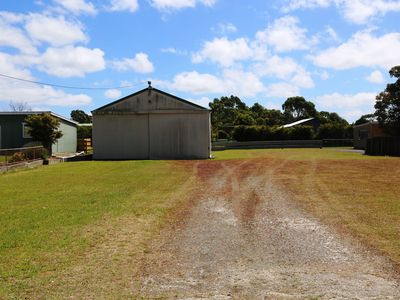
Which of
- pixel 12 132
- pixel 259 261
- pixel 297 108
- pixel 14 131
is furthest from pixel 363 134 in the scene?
pixel 297 108

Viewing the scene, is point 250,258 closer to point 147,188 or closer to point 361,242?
point 361,242

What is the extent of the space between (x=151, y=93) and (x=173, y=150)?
4.28 m

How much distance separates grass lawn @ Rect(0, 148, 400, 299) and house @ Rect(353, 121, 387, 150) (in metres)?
33.6

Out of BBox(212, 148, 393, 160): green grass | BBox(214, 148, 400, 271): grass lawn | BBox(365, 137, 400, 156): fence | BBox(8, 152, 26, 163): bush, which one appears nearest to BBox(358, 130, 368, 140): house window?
BBox(212, 148, 393, 160): green grass

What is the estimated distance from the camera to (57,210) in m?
10.2

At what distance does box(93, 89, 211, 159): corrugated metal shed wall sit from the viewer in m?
32.8

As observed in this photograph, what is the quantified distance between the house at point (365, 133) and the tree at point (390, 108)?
75.9 inches

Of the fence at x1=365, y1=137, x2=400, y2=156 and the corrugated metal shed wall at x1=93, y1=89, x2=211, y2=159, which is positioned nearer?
the corrugated metal shed wall at x1=93, y1=89, x2=211, y2=159

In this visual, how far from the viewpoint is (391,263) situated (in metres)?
6.03

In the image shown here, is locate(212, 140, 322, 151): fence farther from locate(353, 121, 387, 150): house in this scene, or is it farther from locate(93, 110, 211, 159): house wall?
locate(93, 110, 211, 159): house wall

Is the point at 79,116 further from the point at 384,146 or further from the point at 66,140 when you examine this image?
the point at 384,146

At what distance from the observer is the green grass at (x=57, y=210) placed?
20.4 feet

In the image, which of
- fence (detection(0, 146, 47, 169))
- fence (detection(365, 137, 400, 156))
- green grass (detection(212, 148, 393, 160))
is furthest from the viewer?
fence (detection(365, 137, 400, 156))

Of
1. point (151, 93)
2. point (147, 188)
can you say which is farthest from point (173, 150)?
point (147, 188)
